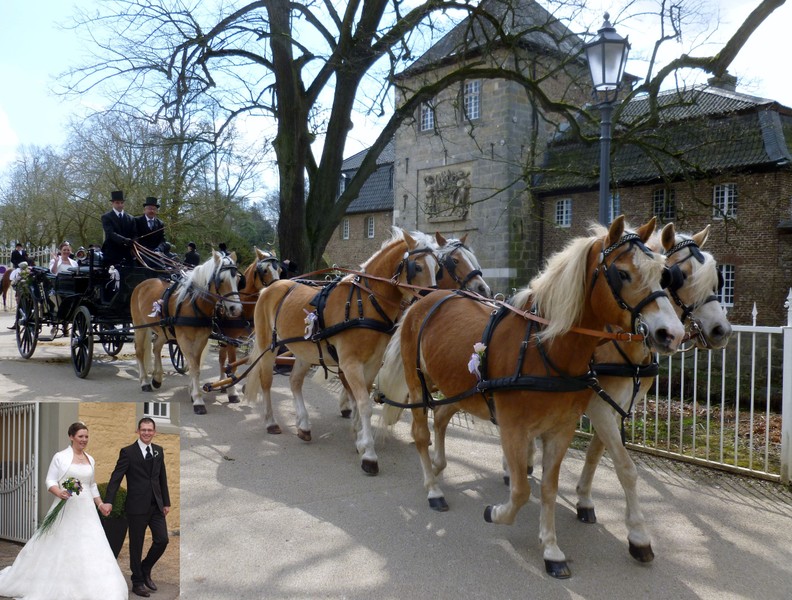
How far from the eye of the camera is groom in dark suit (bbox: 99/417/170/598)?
300cm

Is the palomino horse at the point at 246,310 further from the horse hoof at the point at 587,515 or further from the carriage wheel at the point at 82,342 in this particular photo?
the horse hoof at the point at 587,515

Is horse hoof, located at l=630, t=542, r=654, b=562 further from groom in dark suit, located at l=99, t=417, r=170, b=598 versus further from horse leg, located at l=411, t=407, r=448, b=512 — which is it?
groom in dark suit, located at l=99, t=417, r=170, b=598

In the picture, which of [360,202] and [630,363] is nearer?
[630,363]

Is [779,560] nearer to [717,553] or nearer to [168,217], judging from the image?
[717,553]

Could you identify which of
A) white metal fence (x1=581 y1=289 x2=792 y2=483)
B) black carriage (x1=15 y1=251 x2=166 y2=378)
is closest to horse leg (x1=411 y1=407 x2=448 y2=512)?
white metal fence (x1=581 y1=289 x2=792 y2=483)

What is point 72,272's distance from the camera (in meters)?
10.5

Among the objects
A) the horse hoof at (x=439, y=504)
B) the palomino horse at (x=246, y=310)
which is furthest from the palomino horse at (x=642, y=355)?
the palomino horse at (x=246, y=310)

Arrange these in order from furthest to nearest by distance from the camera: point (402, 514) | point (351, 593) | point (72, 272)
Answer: point (72, 272) < point (402, 514) < point (351, 593)

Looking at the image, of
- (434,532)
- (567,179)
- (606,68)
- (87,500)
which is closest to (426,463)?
(434,532)

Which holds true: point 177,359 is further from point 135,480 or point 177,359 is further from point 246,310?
point 135,480

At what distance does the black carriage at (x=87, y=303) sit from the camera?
966 cm

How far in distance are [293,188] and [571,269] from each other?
930cm

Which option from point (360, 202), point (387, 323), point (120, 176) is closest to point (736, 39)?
point (387, 323)

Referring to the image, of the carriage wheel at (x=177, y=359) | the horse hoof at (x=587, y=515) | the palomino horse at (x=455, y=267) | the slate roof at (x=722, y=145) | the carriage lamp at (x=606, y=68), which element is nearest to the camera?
the horse hoof at (x=587, y=515)
